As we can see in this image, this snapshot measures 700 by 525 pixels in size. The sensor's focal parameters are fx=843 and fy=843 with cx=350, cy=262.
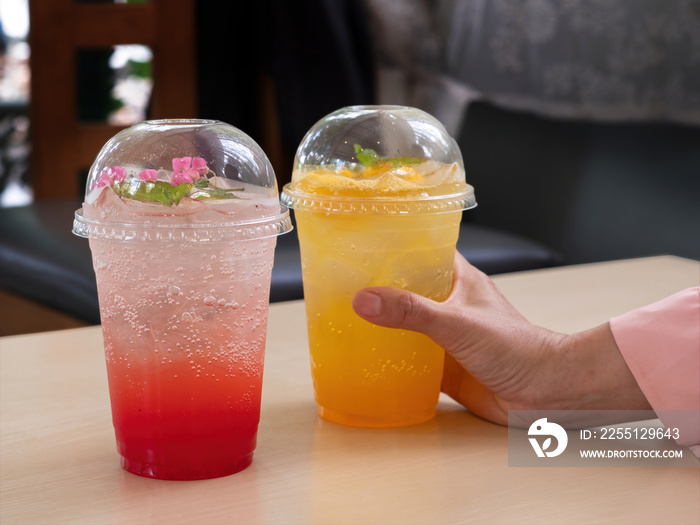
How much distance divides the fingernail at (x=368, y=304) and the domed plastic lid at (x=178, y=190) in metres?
0.11

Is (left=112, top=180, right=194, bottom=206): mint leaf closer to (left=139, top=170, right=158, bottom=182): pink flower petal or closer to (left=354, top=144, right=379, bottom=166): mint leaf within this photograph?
(left=139, top=170, right=158, bottom=182): pink flower petal

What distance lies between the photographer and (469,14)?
3121 millimetres

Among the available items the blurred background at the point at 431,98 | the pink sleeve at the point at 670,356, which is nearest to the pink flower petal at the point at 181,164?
the pink sleeve at the point at 670,356

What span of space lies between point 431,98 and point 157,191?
263cm

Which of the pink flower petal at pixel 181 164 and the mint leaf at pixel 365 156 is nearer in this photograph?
the pink flower petal at pixel 181 164

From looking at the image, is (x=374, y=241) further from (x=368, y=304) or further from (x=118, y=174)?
(x=118, y=174)

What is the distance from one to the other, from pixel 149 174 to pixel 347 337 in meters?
0.28

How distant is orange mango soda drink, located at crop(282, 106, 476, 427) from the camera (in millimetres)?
851

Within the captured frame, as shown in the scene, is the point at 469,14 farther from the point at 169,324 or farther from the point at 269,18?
the point at 169,324

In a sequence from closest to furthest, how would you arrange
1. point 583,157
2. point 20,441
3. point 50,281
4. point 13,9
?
point 20,441, point 50,281, point 583,157, point 13,9

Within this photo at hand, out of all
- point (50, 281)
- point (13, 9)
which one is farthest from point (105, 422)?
point (13, 9)

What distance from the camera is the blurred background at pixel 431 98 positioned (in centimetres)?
231

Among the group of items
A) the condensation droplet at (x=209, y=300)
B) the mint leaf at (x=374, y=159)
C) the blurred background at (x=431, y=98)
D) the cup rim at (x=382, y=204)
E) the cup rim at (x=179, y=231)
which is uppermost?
the mint leaf at (x=374, y=159)

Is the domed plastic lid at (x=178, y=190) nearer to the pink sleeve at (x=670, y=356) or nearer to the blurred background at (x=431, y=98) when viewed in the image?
the pink sleeve at (x=670, y=356)
